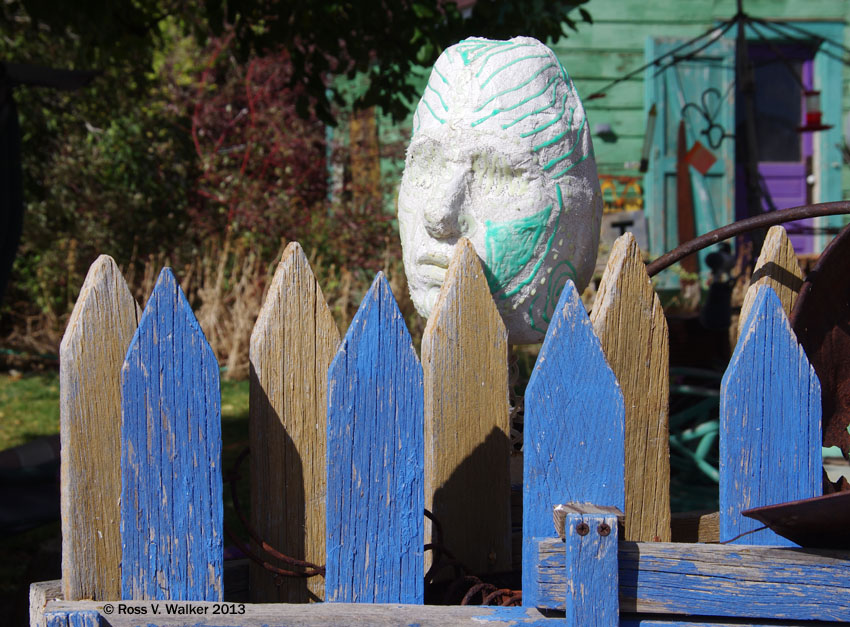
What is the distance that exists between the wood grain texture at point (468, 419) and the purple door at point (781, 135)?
6956mm

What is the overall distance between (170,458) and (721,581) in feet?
3.15

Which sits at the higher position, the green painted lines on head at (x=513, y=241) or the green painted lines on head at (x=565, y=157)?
the green painted lines on head at (x=565, y=157)

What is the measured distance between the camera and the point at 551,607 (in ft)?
4.43

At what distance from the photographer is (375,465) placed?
1.43 metres

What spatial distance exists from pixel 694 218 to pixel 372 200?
302 cm

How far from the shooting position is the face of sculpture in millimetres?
1816

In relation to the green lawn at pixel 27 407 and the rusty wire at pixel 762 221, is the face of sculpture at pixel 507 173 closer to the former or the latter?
the rusty wire at pixel 762 221

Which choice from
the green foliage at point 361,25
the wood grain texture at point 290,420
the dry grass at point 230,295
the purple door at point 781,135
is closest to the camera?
the wood grain texture at point 290,420

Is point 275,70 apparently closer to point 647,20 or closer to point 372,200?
point 372,200

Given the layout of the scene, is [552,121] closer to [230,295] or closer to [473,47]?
[473,47]

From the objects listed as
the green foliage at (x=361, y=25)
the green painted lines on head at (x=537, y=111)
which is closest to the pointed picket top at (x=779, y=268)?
the green painted lines on head at (x=537, y=111)

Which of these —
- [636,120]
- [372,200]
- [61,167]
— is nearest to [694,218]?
[636,120]

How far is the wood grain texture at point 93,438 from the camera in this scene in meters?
1.40

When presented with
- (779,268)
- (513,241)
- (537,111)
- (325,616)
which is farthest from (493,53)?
(325,616)
